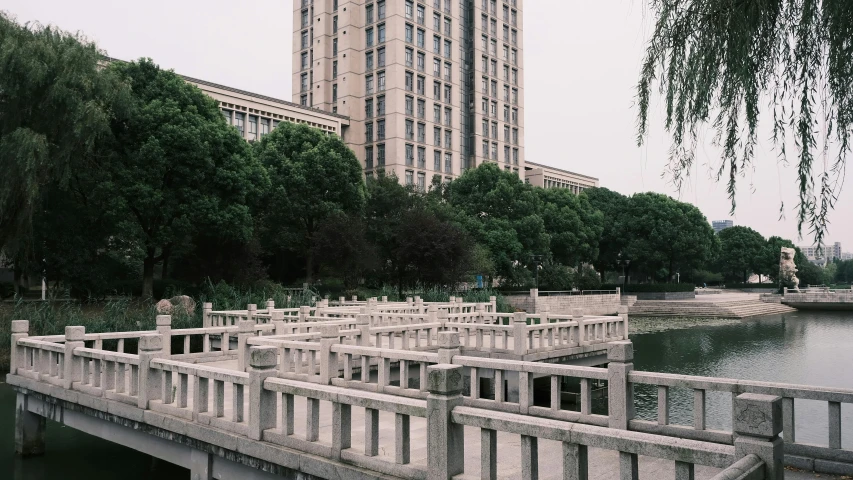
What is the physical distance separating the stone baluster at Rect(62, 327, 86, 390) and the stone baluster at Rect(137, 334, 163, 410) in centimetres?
192

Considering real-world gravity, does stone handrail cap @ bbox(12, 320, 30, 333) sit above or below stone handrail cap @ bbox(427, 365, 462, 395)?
below

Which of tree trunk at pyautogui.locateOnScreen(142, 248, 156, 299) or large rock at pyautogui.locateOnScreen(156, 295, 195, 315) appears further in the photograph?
tree trunk at pyautogui.locateOnScreen(142, 248, 156, 299)

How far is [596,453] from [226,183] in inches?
929

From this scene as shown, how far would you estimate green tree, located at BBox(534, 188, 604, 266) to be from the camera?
172 ft

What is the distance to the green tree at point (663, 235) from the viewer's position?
56500 millimetres

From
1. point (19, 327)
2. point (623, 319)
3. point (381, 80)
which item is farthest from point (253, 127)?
point (19, 327)

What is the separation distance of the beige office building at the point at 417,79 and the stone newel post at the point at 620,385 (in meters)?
52.2

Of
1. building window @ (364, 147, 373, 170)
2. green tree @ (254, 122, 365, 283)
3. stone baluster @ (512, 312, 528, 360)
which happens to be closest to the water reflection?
stone baluster @ (512, 312, 528, 360)

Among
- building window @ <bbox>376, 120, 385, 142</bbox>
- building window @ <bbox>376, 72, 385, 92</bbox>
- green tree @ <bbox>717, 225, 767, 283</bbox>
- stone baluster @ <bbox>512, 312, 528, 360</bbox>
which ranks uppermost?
building window @ <bbox>376, 72, 385, 92</bbox>

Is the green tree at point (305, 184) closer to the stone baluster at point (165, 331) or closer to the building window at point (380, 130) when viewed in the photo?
the building window at point (380, 130)

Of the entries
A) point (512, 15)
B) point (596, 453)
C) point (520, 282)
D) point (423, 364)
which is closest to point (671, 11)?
point (596, 453)

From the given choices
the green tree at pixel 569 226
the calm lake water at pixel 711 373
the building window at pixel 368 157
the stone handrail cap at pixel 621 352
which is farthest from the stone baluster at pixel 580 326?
the building window at pixel 368 157

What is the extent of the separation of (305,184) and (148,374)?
29208 millimetres

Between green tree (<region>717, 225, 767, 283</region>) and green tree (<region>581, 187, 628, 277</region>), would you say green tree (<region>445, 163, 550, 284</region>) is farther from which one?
green tree (<region>717, 225, 767, 283</region>)
